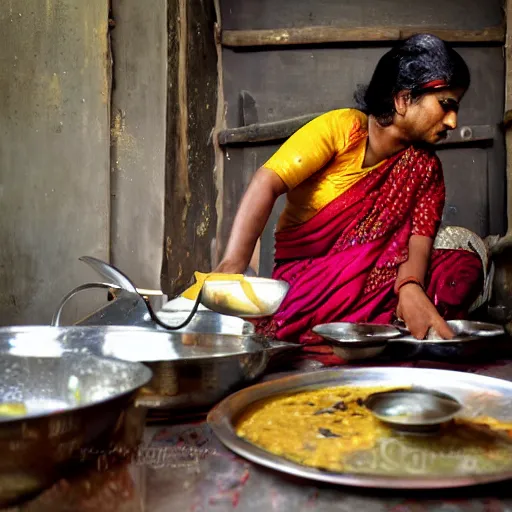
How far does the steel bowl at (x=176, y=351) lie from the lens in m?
0.88

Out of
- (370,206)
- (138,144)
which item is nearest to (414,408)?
(370,206)

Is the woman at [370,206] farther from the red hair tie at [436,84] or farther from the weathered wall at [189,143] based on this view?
the weathered wall at [189,143]

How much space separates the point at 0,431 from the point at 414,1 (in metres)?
3.50

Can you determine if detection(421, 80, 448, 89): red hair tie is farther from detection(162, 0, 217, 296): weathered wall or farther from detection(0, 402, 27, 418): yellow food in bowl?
detection(0, 402, 27, 418): yellow food in bowl

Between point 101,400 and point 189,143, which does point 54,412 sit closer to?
point 101,400

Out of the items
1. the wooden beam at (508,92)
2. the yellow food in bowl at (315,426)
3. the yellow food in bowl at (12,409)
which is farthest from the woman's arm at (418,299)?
the yellow food in bowl at (12,409)

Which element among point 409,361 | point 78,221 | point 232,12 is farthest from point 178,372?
point 232,12

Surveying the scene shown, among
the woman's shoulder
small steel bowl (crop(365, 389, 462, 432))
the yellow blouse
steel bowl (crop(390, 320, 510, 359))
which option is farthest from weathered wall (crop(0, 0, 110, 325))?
small steel bowl (crop(365, 389, 462, 432))

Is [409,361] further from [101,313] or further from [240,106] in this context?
[240,106]

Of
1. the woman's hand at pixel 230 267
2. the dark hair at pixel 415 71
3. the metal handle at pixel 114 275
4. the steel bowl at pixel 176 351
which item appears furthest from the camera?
the dark hair at pixel 415 71

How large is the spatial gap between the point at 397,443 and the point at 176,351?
1.51 feet

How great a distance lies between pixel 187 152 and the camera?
273 cm

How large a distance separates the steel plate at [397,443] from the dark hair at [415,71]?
1.39 m

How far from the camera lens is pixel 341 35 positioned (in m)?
3.28
